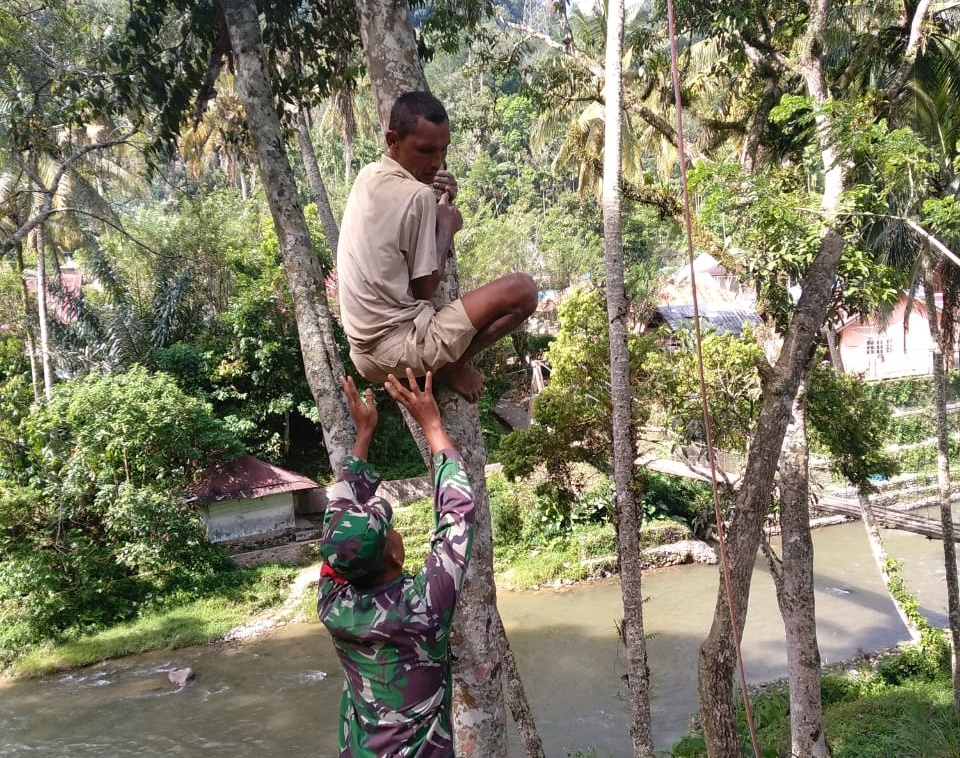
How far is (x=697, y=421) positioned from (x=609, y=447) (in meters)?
1.77

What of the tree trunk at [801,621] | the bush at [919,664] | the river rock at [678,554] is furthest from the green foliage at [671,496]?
the tree trunk at [801,621]

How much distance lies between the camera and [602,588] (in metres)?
14.9

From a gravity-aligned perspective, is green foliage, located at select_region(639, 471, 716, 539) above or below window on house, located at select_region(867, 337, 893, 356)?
below

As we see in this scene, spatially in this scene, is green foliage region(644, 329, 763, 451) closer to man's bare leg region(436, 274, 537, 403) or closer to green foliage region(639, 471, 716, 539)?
man's bare leg region(436, 274, 537, 403)

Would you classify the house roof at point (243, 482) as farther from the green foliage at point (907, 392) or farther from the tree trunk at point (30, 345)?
the green foliage at point (907, 392)

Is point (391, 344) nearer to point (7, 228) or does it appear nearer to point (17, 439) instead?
point (17, 439)

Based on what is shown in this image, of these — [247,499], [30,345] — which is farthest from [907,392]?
[30,345]

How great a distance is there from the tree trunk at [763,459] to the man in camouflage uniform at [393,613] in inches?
154

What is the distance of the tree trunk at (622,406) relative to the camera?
5367mm

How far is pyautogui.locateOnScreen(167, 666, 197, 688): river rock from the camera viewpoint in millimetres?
11384

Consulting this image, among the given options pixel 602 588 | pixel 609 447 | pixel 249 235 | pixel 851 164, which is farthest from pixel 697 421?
pixel 249 235

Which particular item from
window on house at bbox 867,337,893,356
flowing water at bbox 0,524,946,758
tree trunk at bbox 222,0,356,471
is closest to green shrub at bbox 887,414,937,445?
window on house at bbox 867,337,893,356

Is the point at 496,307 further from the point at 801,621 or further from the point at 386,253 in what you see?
the point at 801,621

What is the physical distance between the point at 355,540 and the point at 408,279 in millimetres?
791
